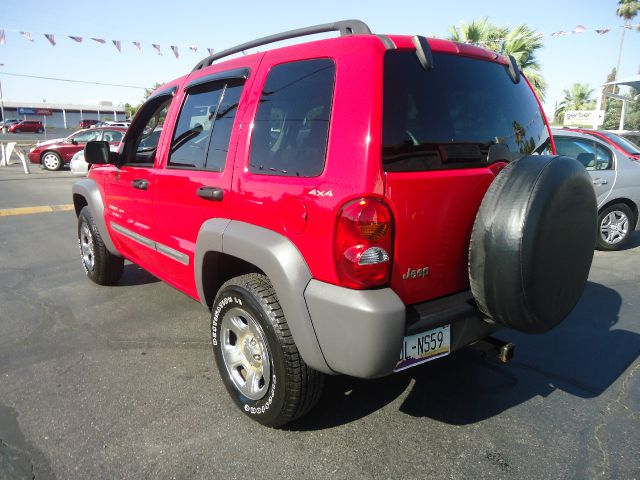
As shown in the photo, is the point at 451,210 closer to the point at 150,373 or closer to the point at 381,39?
the point at 381,39

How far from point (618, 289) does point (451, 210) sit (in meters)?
3.58

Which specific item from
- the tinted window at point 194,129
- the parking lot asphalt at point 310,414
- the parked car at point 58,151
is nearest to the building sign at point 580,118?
the parked car at point 58,151

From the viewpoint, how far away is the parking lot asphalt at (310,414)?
7.16 ft

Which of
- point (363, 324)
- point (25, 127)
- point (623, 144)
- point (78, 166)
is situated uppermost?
point (25, 127)

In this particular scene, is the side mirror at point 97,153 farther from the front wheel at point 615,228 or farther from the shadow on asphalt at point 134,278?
the front wheel at point 615,228

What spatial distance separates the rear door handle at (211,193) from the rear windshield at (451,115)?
3.28 feet

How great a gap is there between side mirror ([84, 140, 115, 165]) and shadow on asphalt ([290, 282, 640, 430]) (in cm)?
244

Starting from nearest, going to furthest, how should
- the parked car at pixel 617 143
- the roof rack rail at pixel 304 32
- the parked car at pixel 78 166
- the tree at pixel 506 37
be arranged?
the roof rack rail at pixel 304 32 → the parked car at pixel 617 143 → the parked car at pixel 78 166 → the tree at pixel 506 37

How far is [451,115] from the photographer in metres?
2.23

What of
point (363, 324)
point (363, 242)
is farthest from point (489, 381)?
point (363, 242)

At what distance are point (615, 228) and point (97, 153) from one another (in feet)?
21.2

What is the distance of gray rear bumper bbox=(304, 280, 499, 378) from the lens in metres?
1.87

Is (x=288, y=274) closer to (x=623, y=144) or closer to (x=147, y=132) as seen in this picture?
(x=147, y=132)

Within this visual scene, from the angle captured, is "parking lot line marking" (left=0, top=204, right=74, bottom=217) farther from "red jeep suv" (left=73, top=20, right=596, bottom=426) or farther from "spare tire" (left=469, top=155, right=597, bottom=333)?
"spare tire" (left=469, top=155, right=597, bottom=333)
